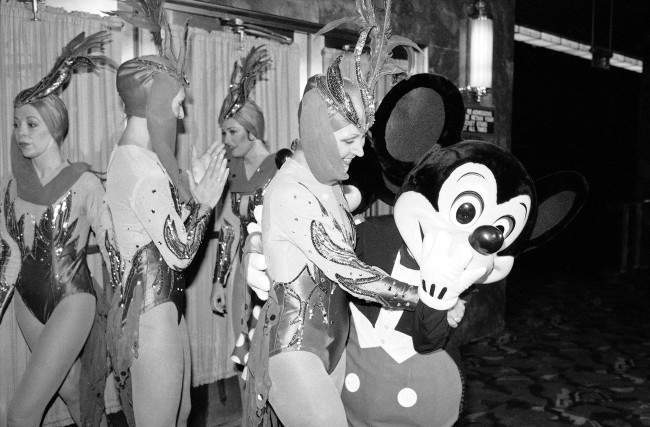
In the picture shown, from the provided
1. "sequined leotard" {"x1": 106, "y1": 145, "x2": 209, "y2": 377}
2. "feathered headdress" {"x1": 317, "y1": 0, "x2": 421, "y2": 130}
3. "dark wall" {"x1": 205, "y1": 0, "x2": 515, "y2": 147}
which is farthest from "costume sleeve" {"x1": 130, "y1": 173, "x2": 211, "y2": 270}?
"dark wall" {"x1": 205, "y1": 0, "x2": 515, "y2": 147}

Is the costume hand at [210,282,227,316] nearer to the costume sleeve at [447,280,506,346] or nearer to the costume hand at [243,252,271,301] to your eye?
the costume hand at [243,252,271,301]

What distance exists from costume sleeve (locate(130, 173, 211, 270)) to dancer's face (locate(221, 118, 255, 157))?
1.26 meters

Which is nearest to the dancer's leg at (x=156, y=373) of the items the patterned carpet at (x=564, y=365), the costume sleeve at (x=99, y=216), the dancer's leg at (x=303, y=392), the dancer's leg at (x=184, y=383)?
the dancer's leg at (x=184, y=383)

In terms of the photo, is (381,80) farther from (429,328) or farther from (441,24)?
(429,328)

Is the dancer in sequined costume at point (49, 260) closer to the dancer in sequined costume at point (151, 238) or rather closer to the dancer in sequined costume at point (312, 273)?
the dancer in sequined costume at point (151, 238)

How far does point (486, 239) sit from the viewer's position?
1.65 meters

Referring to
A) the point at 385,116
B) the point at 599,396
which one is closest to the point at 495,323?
the point at 599,396

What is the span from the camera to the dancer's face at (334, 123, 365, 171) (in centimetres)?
171

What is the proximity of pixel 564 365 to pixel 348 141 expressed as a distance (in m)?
3.24

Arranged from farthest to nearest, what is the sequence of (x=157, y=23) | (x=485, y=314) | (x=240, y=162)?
(x=485, y=314), (x=240, y=162), (x=157, y=23)

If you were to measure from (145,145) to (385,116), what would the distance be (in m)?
0.84

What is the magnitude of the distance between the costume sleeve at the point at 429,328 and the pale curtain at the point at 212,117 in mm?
1856

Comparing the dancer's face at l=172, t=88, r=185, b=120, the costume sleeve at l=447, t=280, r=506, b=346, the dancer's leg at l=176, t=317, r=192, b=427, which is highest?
the dancer's face at l=172, t=88, r=185, b=120

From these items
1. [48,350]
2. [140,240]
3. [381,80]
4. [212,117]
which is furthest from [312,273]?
[381,80]
